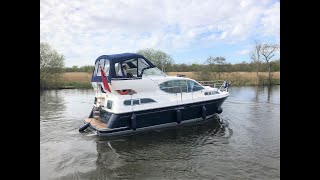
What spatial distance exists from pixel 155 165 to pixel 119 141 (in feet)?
9.95

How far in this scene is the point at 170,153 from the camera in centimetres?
947

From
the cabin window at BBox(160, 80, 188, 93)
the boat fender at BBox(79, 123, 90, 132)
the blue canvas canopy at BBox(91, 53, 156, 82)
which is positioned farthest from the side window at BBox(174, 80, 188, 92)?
the boat fender at BBox(79, 123, 90, 132)

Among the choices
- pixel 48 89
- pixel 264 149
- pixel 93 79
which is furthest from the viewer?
pixel 48 89

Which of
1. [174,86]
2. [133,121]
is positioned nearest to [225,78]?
[174,86]

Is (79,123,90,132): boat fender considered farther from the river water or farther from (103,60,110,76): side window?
(103,60,110,76): side window

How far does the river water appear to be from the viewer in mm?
7802

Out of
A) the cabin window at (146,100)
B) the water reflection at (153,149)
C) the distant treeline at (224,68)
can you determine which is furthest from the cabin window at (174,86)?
the distant treeline at (224,68)

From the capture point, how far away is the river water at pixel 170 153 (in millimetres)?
7802

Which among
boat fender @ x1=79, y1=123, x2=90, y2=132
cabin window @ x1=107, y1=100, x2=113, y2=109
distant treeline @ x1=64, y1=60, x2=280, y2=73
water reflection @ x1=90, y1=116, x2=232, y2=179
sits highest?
distant treeline @ x1=64, y1=60, x2=280, y2=73

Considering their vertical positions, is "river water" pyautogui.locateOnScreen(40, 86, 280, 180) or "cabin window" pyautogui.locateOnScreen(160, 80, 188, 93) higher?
"cabin window" pyautogui.locateOnScreen(160, 80, 188, 93)

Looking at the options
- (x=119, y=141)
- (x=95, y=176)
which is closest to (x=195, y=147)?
(x=119, y=141)
